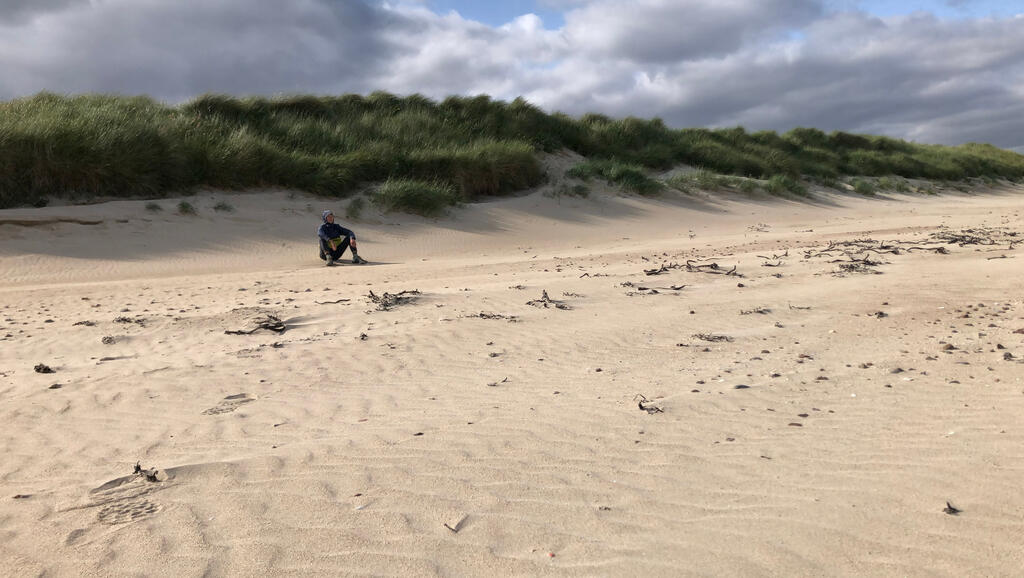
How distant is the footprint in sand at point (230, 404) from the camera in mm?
4789

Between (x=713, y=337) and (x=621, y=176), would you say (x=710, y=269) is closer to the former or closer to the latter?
(x=713, y=337)

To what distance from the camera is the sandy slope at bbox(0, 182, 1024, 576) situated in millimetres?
2967

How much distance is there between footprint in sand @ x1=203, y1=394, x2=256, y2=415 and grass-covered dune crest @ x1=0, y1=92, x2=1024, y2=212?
40.2ft

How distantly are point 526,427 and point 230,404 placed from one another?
2.10 meters

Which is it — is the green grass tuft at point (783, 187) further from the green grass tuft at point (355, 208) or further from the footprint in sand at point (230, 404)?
the footprint in sand at point (230, 404)

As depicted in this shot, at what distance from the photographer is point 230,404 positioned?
4.94 meters

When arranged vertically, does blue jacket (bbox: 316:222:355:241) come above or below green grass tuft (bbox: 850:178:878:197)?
below

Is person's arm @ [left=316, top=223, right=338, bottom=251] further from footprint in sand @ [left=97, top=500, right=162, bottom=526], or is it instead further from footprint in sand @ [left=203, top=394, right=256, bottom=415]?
footprint in sand @ [left=97, top=500, right=162, bottom=526]

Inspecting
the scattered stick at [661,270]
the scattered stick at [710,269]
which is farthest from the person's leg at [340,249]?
the scattered stick at [710,269]

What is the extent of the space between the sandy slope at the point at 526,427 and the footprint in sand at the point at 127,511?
0.05 ft

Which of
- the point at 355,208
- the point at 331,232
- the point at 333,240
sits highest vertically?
the point at 355,208

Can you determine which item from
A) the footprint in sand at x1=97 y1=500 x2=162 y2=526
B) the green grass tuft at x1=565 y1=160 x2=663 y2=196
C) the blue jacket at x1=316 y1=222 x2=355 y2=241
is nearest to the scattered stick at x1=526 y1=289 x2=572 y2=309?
the footprint in sand at x1=97 y1=500 x2=162 y2=526

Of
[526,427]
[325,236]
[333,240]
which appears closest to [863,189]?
[333,240]

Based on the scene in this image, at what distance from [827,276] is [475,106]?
628 inches
